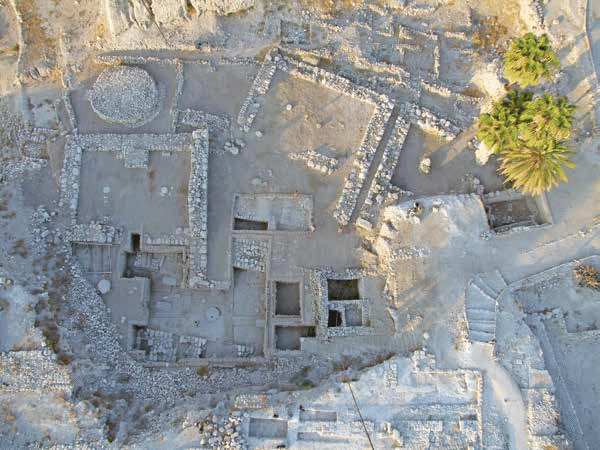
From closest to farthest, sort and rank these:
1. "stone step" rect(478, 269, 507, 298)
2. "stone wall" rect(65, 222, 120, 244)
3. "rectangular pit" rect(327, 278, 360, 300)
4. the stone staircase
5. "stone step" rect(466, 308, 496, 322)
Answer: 1. the stone staircase
2. "stone step" rect(466, 308, 496, 322)
3. "stone step" rect(478, 269, 507, 298)
4. "stone wall" rect(65, 222, 120, 244)
5. "rectangular pit" rect(327, 278, 360, 300)

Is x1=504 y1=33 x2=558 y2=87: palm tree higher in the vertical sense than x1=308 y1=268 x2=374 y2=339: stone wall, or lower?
higher

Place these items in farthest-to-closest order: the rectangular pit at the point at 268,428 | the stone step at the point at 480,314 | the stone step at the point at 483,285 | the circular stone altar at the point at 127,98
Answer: the circular stone altar at the point at 127,98 → the stone step at the point at 483,285 → the stone step at the point at 480,314 → the rectangular pit at the point at 268,428

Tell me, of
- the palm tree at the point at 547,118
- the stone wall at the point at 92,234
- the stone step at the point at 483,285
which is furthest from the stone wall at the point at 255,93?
the stone step at the point at 483,285

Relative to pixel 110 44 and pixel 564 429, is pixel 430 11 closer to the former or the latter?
pixel 110 44

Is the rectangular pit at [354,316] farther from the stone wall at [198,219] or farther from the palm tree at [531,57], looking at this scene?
the palm tree at [531,57]

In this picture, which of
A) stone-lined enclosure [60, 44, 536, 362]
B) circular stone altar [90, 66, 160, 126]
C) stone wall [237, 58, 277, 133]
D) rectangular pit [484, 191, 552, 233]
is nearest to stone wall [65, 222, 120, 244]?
stone-lined enclosure [60, 44, 536, 362]

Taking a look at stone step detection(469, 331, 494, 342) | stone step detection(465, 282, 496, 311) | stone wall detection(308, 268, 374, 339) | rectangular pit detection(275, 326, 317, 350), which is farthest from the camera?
rectangular pit detection(275, 326, 317, 350)

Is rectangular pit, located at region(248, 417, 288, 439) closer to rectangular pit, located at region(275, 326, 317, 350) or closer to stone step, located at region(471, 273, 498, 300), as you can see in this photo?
rectangular pit, located at region(275, 326, 317, 350)
